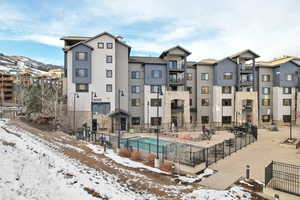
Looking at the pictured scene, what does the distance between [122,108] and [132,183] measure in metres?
24.3

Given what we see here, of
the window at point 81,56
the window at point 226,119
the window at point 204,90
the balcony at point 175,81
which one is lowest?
the window at point 226,119

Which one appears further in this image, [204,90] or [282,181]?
[204,90]

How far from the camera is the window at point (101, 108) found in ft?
105

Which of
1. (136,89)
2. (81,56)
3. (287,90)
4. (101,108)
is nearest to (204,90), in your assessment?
(136,89)

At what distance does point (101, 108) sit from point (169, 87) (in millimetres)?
13890

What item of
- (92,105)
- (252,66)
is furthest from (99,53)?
(252,66)

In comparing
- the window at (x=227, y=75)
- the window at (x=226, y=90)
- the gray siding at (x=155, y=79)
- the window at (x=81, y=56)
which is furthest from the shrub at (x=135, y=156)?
the window at (x=227, y=75)

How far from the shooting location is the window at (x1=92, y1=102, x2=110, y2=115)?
32.1m

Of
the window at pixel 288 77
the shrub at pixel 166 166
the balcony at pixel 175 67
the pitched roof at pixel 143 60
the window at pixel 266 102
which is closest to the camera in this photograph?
the shrub at pixel 166 166

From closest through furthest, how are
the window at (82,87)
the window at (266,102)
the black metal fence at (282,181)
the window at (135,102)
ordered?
the black metal fence at (282,181) < the window at (82,87) < the window at (135,102) < the window at (266,102)

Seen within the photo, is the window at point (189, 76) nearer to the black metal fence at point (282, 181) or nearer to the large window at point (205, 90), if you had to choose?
the large window at point (205, 90)

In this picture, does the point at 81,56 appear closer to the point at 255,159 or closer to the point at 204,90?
the point at 204,90

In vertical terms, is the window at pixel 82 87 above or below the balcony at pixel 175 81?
below

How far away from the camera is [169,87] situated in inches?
1455
